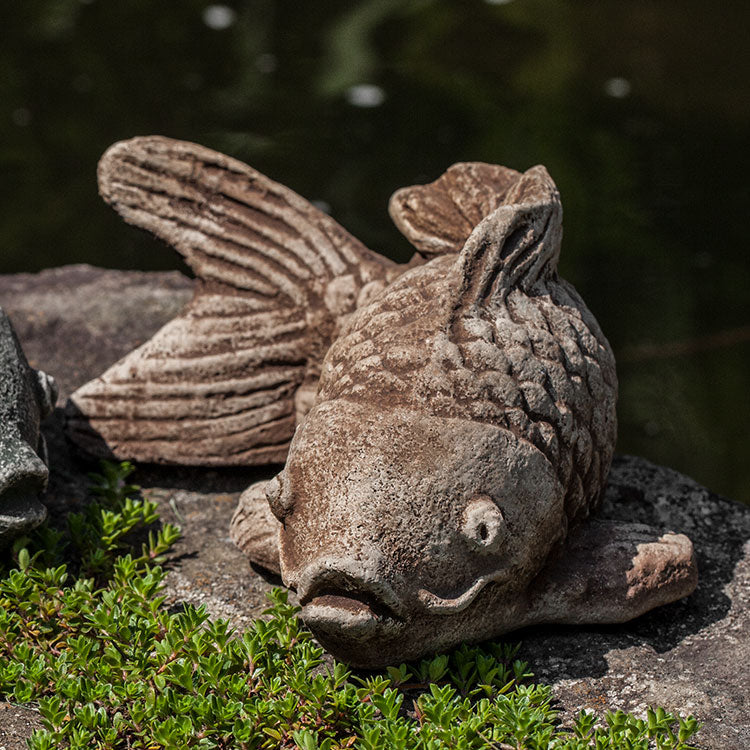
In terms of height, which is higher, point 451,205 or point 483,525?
point 451,205

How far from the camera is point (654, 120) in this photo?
5.59 metres

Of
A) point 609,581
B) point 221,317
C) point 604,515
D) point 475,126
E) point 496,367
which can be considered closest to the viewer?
point 496,367

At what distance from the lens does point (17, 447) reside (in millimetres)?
2373

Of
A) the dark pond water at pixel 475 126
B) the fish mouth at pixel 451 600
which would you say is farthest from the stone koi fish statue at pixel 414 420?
the dark pond water at pixel 475 126

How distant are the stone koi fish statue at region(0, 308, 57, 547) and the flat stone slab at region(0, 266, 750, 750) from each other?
0.32 m

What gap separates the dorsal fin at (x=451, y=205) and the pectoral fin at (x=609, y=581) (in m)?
0.74

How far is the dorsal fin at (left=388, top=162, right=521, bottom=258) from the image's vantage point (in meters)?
2.62

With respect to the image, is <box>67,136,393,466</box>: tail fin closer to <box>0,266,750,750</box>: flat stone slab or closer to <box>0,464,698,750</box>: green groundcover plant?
<box>0,266,750,750</box>: flat stone slab

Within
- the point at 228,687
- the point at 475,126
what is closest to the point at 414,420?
the point at 228,687

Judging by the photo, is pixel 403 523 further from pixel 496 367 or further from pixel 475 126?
pixel 475 126

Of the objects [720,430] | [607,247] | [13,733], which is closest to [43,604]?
[13,733]

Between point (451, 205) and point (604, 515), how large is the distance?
801 millimetres

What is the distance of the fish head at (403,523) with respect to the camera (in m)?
2.04

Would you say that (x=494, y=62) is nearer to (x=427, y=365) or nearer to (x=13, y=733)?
(x=427, y=365)
